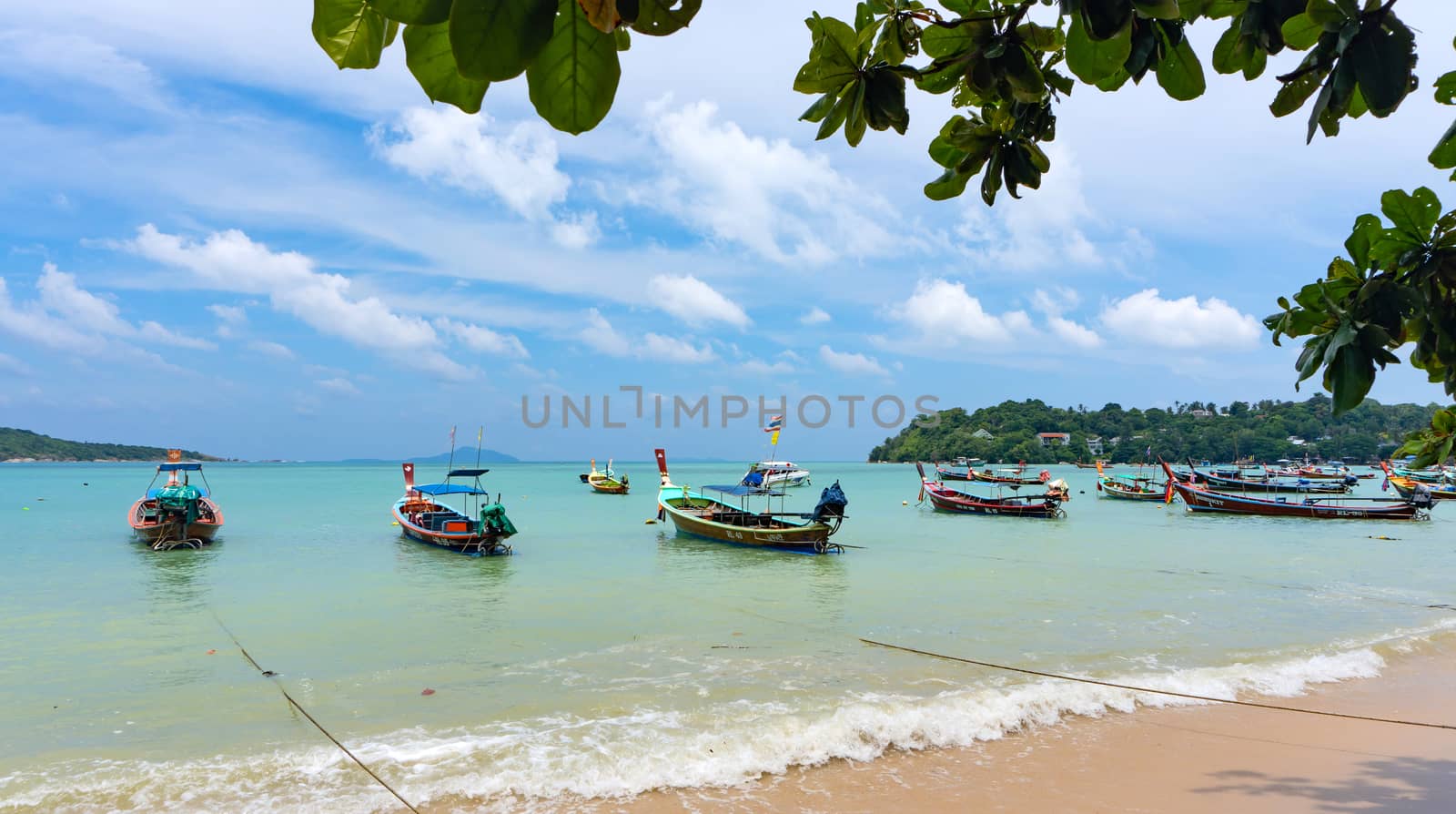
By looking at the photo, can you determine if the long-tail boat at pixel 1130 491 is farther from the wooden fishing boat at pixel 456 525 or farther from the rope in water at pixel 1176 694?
the rope in water at pixel 1176 694

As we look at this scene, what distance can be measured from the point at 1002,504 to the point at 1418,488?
17130 millimetres

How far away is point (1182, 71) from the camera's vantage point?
1376 mm

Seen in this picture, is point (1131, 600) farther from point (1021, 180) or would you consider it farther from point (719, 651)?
point (1021, 180)

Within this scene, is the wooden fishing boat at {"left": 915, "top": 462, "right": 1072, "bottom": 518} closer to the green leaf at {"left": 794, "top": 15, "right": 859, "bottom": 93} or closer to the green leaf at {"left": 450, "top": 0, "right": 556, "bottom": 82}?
the green leaf at {"left": 794, "top": 15, "right": 859, "bottom": 93}

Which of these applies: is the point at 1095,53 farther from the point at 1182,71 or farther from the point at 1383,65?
the point at 1383,65

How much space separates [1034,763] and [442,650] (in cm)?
826

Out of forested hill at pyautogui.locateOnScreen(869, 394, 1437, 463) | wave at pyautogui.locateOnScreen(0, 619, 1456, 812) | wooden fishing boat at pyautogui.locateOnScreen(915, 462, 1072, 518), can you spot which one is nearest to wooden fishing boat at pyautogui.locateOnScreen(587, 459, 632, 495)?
wooden fishing boat at pyautogui.locateOnScreen(915, 462, 1072, 518)

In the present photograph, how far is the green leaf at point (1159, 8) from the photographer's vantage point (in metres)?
1.05

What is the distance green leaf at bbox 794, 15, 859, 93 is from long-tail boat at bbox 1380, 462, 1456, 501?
4380cm

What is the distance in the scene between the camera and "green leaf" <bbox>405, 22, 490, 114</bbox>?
0.62 metres

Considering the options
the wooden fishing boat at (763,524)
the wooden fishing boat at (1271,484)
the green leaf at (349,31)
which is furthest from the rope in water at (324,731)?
the wooden fishing boat at (1271,484)

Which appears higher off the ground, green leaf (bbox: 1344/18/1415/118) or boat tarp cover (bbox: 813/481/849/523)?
green leaf (bbox: 1344/18/1415/118)

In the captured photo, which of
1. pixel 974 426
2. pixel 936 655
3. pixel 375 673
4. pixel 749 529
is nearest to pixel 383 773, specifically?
pixel 375 673

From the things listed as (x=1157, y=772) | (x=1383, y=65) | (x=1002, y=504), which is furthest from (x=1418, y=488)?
(x=1383, y=65)
